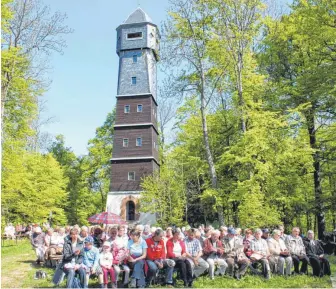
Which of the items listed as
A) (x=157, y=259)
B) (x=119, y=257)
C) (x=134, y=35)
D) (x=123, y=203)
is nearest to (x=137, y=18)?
(x=134, y=35)

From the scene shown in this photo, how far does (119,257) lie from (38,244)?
4433 millimetres

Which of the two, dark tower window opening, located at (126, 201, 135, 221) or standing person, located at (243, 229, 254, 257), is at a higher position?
dark tower window opening, located at (126, 201, 135, 221)

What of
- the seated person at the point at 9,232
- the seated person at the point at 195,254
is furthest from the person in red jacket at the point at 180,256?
the seated person at the point at 9,232

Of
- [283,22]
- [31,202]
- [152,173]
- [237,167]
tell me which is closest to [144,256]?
[237,167]

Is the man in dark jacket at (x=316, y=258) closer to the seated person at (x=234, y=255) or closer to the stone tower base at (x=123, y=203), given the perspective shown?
the seated person at (x=234, y=255)

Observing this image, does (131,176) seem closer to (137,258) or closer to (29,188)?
(29,188)

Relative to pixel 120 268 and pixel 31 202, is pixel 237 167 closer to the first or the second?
pixel 120 268

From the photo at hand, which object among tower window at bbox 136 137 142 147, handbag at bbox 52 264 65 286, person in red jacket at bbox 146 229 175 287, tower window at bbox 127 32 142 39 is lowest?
handbag at bbox 52 264 65 286

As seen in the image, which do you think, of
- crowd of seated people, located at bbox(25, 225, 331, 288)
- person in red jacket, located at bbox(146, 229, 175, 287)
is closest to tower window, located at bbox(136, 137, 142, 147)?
crowd of seated people, located at bbox(25, 225, 331, 288)

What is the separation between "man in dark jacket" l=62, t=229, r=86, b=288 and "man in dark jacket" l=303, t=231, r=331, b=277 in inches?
231

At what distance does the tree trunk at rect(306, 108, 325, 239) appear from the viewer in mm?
15078

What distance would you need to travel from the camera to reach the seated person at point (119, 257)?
8.59 m

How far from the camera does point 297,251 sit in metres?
10.2

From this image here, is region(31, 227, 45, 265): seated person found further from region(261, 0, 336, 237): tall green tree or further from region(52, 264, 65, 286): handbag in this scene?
region(261, 0, 336, 237): tall green tree
